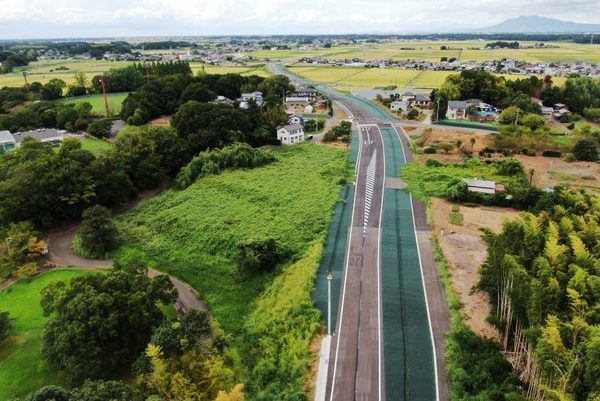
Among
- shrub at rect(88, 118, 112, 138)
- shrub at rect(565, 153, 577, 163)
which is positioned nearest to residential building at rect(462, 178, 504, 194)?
shrub at rect(565, 153, 577, 163)

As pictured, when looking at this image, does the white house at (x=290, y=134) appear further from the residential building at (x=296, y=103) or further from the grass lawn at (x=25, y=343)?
the grass lawn at (x=25, y=343)

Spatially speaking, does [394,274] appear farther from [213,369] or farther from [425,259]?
[213,369]

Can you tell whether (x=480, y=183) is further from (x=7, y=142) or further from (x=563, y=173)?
(x=7, y=142)

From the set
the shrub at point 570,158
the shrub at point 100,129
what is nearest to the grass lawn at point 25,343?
the shrub at point 100,129

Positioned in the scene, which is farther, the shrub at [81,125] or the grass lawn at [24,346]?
the shrub at [81,125]

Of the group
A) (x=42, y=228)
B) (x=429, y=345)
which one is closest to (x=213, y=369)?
(x=429, y=345)

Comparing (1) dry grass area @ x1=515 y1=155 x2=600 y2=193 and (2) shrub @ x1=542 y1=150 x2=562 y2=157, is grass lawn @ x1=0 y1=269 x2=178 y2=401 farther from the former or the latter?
(2) shrub @ x1=542 y1=150 x2=562 y2=157

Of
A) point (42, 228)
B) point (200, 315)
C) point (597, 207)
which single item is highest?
point (597, 207)
